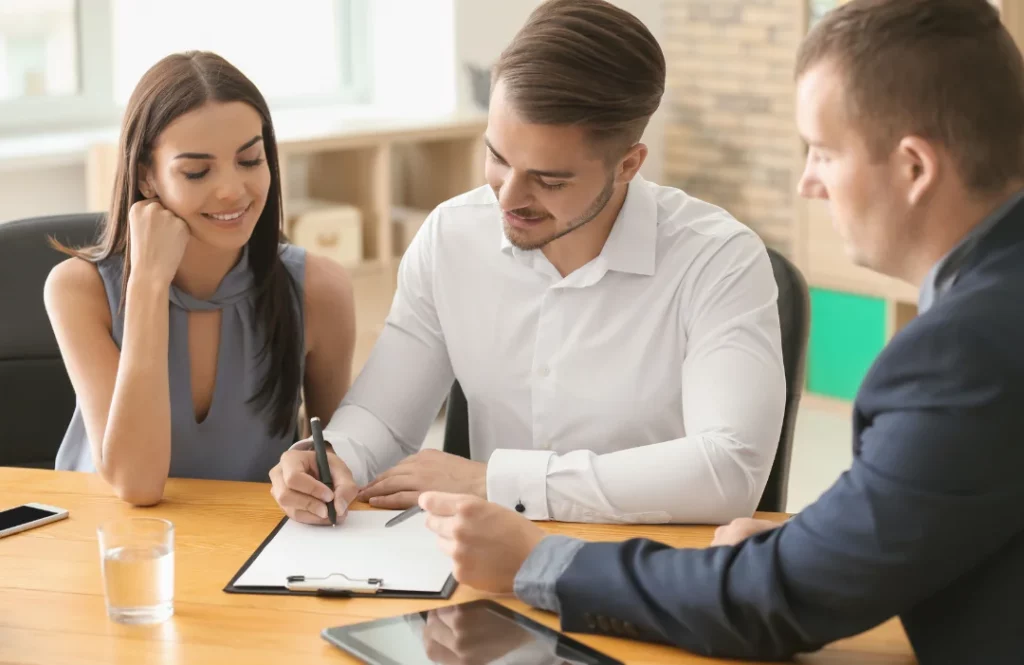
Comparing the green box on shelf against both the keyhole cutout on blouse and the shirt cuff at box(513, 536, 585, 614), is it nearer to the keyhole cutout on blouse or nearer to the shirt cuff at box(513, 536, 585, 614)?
the keyhole cutout on blouse

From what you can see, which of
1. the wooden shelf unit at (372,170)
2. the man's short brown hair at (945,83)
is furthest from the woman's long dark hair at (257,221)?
the wooden shelf unit at (372,170)

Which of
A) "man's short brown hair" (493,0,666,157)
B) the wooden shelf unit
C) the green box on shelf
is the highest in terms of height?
"man's short brown hair" (493,0,666,157)

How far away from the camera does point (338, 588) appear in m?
1.35

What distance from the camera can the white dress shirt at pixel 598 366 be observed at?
1.59 m

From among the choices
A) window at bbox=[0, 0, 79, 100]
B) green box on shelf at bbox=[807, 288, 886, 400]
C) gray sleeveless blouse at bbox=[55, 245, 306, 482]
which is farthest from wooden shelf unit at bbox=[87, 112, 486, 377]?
gray sleeveless blouse at bbox=[55, 245, 306, 482]

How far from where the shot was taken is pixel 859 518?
1101 millimetres

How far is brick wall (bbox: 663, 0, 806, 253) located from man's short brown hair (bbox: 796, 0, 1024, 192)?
3.27 m

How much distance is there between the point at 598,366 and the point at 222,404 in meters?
0.57

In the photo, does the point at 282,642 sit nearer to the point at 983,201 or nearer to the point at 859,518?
the point at 859,518

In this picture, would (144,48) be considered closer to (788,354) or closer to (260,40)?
(260,40)

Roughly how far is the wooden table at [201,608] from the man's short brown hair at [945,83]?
1.55ft

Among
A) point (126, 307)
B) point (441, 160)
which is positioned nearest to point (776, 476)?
point (126, 307)

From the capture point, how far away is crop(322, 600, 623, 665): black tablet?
3.95ft

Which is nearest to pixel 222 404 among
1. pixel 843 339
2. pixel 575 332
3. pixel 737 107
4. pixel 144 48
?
pixel 575 332
